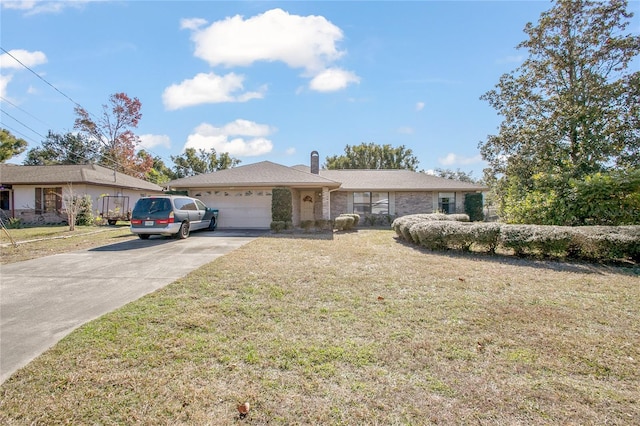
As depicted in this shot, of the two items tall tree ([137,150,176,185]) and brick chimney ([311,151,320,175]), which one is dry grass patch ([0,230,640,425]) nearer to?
brick chimney ([311,151,320,175])

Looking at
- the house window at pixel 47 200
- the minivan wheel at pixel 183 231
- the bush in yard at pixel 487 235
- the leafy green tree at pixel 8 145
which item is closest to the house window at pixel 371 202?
the minivan wheel at pixel 183 231

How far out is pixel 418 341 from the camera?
3426 mm

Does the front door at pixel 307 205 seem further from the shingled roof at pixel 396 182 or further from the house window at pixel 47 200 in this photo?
the house window at pixel 47 200

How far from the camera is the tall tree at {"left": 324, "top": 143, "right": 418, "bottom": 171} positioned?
152 ft

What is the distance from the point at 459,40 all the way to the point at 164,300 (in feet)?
39.2

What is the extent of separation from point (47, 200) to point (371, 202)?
21167mm

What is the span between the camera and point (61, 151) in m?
39.7

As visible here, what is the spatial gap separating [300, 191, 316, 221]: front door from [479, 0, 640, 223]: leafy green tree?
1017 cm

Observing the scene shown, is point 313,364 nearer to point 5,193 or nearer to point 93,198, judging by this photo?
point 93,198

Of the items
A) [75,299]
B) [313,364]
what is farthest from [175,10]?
[313,364]

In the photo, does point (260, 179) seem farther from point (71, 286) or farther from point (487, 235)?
point (487, 235)

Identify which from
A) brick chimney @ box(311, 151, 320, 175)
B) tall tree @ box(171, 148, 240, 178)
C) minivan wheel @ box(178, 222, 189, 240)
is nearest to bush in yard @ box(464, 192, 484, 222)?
brick chimney @ box(311, 151, 320, 175)

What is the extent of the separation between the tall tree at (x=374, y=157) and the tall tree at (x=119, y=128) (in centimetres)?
2556

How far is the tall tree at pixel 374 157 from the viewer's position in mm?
46281
